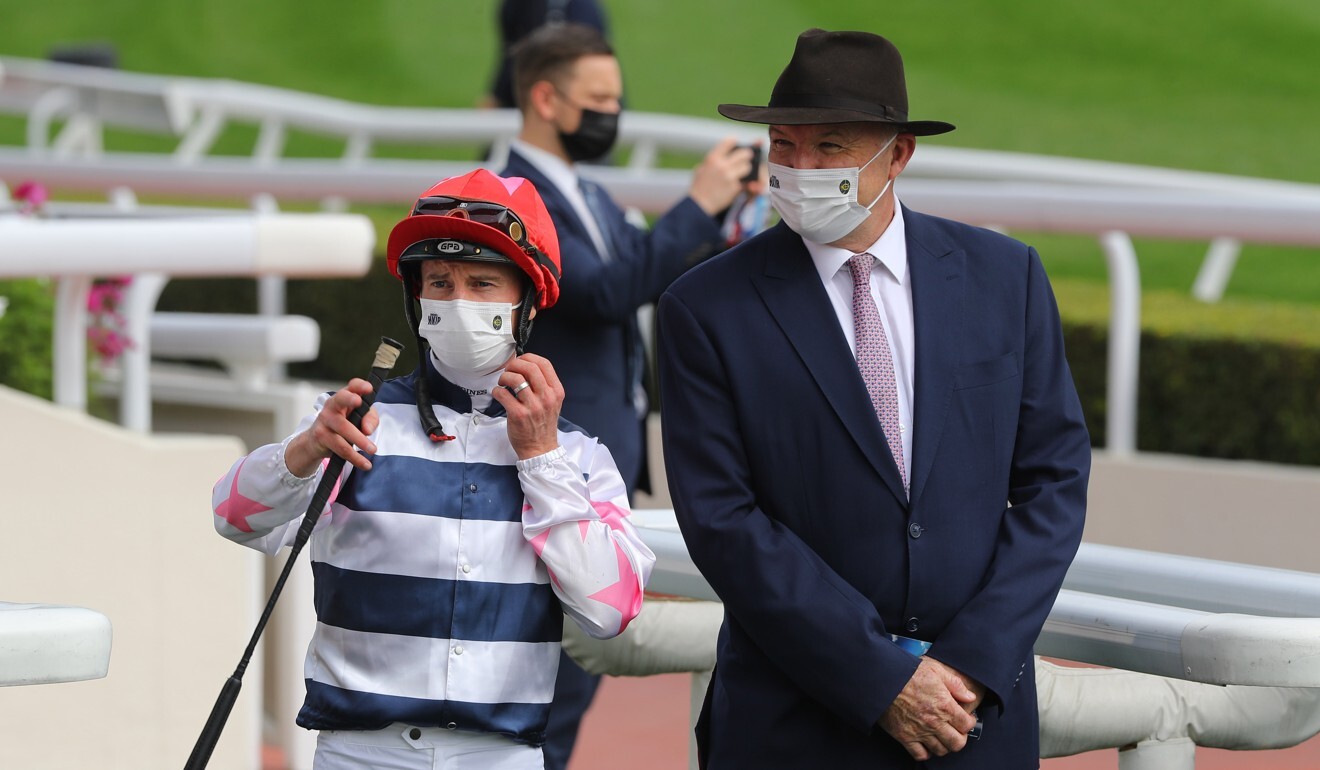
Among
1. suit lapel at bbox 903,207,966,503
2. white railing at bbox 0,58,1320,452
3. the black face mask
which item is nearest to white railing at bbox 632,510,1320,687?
suit lapel at bbox 903,207,966,503

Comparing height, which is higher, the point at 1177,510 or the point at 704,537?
the point at 704,537

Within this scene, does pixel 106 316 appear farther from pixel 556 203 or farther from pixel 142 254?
pixel 556 203

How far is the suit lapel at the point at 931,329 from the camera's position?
8.41 feet

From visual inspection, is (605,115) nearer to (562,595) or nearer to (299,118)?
(562,595)

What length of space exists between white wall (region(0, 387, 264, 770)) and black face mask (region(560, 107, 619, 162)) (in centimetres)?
100

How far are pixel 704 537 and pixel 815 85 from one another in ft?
2.09

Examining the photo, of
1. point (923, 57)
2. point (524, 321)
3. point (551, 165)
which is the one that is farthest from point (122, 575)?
point (923, 57)

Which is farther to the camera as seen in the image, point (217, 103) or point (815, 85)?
point (217, 103)

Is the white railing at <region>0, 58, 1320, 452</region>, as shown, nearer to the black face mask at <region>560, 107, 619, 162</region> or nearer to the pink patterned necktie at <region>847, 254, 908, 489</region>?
the black face mask at <region>560, 107, 619, 162</region>

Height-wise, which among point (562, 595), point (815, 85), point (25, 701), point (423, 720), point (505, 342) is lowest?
point (25, 701)

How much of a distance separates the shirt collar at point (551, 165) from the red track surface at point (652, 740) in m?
1.45

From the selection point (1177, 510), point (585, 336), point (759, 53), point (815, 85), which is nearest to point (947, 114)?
point (759, 53)

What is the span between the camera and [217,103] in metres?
8.55

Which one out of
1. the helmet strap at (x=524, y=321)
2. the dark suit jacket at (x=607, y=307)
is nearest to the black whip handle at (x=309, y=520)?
the helmet strap at (x=524, y=321)
